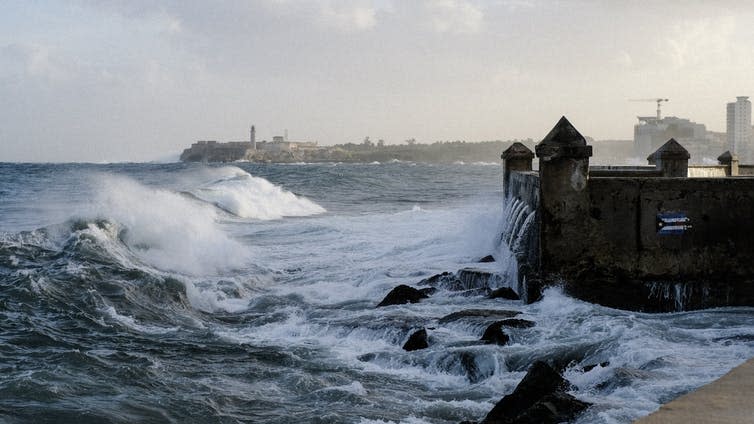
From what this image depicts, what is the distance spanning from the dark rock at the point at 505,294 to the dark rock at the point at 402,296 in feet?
3.52

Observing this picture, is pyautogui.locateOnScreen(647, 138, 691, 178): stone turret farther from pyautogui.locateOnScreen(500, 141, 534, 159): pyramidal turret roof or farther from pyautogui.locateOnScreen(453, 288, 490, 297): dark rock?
pyautogui.locateOnScreen(453, 288, 490, 297): dark rock

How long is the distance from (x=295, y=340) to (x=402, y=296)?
2.36m

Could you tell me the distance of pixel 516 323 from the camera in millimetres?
10016

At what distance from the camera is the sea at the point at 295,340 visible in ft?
25.7

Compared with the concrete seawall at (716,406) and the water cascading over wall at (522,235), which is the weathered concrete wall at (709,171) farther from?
the concrete seawall at (716,406)

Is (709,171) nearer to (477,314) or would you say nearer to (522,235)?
(522,235)

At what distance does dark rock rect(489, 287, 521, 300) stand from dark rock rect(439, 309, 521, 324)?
127 cm

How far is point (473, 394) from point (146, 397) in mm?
3223

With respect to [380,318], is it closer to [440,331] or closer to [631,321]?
[440,331]

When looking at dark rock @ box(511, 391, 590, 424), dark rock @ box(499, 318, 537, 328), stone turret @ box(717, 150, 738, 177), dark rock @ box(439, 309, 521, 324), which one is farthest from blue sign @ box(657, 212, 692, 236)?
stone turret @ box(717, 150, 738, 177)

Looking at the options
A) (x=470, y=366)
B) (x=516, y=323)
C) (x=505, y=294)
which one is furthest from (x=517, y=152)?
(x=470, y=366)

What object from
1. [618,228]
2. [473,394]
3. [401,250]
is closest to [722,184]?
[618,228]

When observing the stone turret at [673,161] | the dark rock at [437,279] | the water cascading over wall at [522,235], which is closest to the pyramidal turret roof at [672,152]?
the stone turret at [673,161]

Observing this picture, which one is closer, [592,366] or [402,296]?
[592,366]
